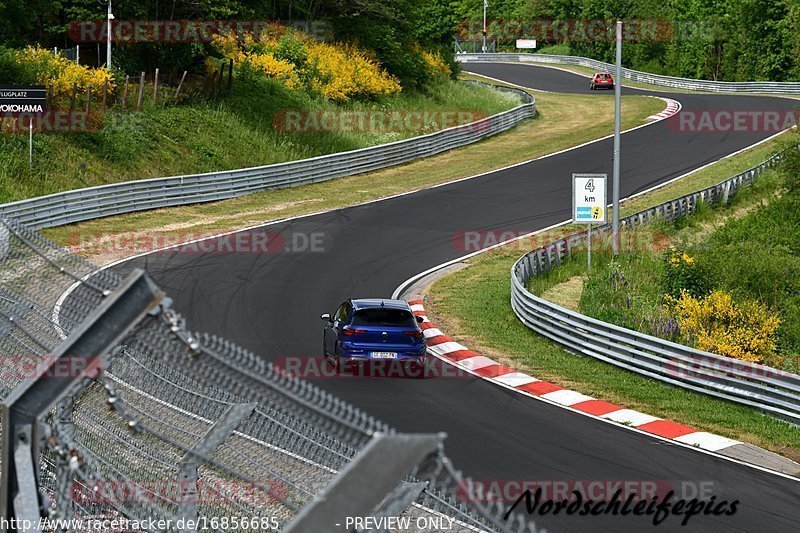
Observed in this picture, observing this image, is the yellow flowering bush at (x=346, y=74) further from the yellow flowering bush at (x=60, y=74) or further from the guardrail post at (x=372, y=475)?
the guardrail post at (x=372, y=475)

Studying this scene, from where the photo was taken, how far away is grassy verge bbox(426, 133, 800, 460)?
1683 cm

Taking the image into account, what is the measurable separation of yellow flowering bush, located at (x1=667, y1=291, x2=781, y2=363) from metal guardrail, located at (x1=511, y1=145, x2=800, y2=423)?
174 centimetres

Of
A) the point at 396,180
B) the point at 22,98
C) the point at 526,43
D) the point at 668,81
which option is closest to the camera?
the point at 22,98

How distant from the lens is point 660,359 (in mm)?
19266

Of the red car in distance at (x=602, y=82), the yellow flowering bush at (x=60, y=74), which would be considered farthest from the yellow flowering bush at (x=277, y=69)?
the red car in distance at (x=602, y=82)

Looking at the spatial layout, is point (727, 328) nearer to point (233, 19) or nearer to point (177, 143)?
point (177, 143)

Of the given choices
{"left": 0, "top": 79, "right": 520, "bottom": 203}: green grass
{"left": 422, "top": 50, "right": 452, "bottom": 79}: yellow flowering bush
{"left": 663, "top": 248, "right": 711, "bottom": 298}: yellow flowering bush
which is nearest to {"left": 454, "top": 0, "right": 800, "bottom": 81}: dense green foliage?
{"left": 422, "top": 50, "right": 452, "bottom": 79}: yellow flowering bush

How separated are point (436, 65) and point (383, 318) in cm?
4544

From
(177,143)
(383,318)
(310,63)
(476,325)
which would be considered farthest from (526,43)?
(383,318)

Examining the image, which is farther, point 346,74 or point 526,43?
point 526,43

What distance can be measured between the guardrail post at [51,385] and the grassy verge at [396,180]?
23435mm

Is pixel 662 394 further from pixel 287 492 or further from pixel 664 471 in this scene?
pixel 287 492

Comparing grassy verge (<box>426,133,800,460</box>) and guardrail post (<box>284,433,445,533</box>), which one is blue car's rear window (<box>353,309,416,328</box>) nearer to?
grassy verge (<box>426,133,800,460</box>)

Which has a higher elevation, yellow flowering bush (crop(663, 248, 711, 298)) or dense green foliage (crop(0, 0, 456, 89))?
dense green foliage (crop(0, 0, 456, 89))
